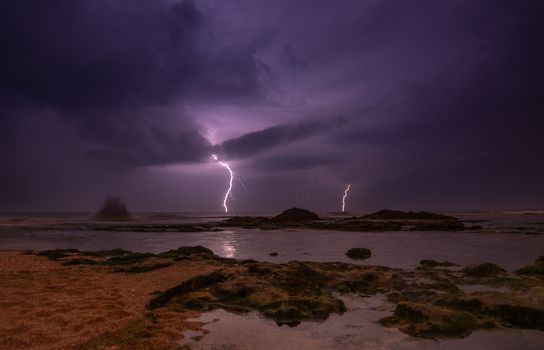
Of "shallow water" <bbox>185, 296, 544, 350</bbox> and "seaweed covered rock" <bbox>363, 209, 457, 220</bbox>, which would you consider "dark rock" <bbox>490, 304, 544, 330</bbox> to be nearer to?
"shallow water" <bbox>185, 296, 544, 350</bbox>

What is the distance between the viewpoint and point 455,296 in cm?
829

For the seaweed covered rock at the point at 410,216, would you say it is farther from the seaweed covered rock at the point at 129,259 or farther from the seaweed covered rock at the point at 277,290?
the seaweed covered rock at the point at 277,290

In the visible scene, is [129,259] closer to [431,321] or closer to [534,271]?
[431,321]

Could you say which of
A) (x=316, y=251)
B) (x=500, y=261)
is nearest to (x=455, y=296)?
(x=500, y=261)

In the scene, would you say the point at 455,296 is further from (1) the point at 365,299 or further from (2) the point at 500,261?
(2) the point at 500,261

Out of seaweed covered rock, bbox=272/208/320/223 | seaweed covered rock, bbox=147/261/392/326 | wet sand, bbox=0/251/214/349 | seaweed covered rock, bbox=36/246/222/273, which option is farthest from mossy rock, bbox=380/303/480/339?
seaweed covered rock, bbox=272/208/320/223

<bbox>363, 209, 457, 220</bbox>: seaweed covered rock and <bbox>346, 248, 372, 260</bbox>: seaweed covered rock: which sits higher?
<bbox>363, 209, 457, 220</bbox>: seaweed covered rock

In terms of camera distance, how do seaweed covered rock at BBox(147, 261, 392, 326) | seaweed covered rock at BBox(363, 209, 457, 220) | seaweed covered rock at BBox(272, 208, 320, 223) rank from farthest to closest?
seaweed covered rock at BBox(363, 209, 457, 220) → seaweed covered rock at BBox(272, 208, 320, 223) → seaweed covered rock at BBox(147, 261, 392, 326)

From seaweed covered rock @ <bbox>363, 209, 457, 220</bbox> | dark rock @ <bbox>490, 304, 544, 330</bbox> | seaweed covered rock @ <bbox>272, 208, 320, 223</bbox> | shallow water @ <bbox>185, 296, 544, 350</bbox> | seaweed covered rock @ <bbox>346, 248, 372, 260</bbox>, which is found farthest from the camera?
seaweed covered rock @ <bbox>363, 209, 457, 220</bbox>

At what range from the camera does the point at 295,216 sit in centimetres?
6378

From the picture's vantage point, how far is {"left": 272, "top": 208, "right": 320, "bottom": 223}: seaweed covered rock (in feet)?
201

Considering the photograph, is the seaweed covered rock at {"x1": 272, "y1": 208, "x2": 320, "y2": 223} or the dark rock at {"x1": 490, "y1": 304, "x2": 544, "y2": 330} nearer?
the dark rock at {"x1": 490, "y1": 304, "x2": 544, "y2": 330}

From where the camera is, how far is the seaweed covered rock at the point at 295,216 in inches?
2411

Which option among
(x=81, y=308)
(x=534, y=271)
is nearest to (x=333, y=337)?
(x=81, y=308)
